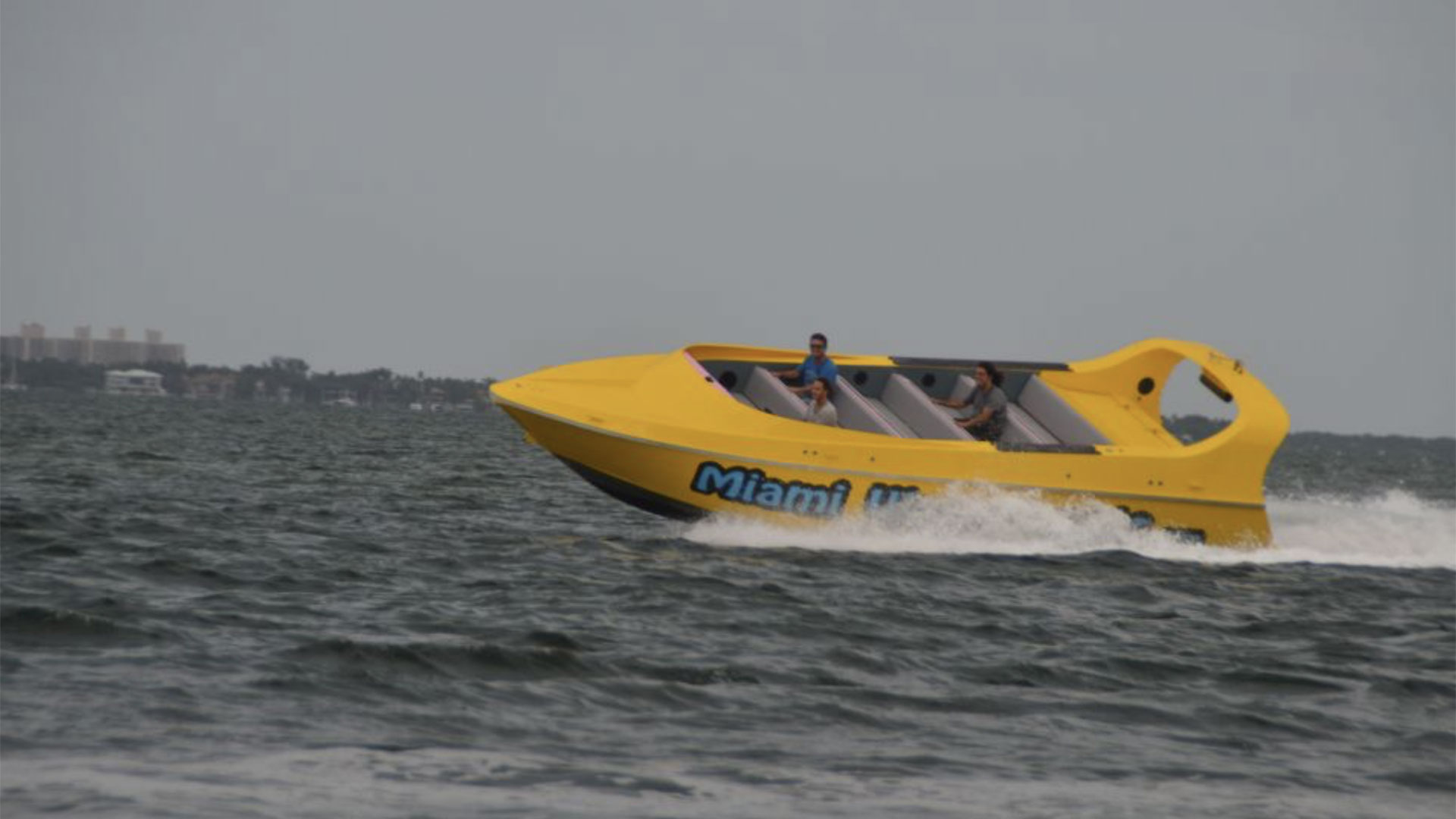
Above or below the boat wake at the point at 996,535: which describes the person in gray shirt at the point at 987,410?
above

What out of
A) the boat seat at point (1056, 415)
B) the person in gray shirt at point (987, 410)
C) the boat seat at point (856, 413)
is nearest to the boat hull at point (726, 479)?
the boat seat at point (856, 413)

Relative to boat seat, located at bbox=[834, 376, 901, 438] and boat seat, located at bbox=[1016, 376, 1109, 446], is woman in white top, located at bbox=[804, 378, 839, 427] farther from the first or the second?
boat seat, located at bbox=[1016, 376, 1109, 446]

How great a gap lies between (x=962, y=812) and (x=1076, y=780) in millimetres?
860

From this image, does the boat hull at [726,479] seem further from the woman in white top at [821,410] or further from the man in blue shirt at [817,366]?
the man in blue shirt at [817,366]

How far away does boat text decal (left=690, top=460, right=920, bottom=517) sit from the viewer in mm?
15828

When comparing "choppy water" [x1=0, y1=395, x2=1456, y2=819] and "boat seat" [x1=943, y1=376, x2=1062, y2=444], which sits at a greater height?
"boat seat" [x1=943, y1=376, x2=1062, y2=444]

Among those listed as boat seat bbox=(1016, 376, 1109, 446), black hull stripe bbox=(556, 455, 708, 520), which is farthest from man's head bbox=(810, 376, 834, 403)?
boat seat bbox=(1016, 376, 1109, 446)

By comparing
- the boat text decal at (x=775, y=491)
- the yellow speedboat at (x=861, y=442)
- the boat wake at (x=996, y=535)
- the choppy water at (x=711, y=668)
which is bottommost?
the choppy water at (x=711, y=668)

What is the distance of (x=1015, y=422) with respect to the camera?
18.5 meters

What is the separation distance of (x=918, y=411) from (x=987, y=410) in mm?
889

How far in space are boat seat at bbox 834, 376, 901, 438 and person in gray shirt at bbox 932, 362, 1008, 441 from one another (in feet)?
2.62

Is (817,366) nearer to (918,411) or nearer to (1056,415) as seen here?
(918,411)

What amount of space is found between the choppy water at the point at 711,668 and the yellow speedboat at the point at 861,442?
0.33 metres

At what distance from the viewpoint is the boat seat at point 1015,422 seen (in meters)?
18.3
